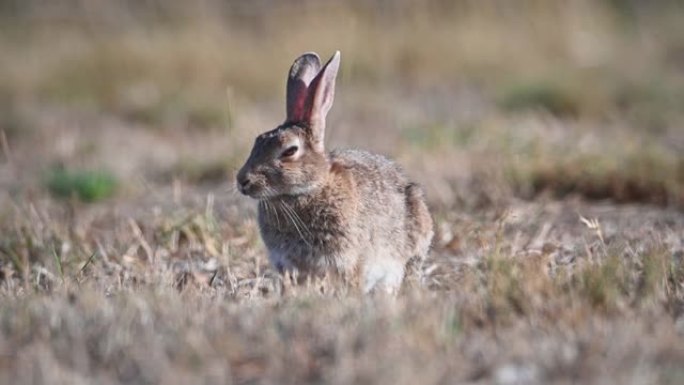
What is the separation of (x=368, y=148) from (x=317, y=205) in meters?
4.12

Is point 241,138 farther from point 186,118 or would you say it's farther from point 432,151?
point 186,118

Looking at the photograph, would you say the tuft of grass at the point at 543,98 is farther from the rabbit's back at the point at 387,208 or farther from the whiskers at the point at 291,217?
the whiskers at the point at 291,217

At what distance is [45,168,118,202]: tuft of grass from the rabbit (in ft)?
9.43

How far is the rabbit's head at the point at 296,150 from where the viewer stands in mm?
5844

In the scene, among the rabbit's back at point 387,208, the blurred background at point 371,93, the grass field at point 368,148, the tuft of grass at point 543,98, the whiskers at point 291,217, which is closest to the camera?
the grass field at point 368,148

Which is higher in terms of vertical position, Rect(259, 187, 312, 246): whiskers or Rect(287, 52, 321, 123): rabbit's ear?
Rect(287, 52, 321, 123): rabbit's ear

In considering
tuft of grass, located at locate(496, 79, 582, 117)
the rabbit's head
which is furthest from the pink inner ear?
tuft of grass, located at locate(496, 79, 582, 117)

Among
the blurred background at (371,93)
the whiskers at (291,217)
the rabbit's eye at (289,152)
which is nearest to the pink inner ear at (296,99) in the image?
the rabbit's eye at (289,152)

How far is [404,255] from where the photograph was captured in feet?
20.5

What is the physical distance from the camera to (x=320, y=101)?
6.02 m

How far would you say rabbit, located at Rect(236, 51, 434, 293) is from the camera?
231 inches

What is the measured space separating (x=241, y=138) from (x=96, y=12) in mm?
7794

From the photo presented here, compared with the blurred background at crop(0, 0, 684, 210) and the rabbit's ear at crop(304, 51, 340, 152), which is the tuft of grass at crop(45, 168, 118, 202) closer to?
the blurred background at crop(0, 0, 684, 210)

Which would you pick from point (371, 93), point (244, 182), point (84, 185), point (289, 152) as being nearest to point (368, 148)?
point (84, 185)
